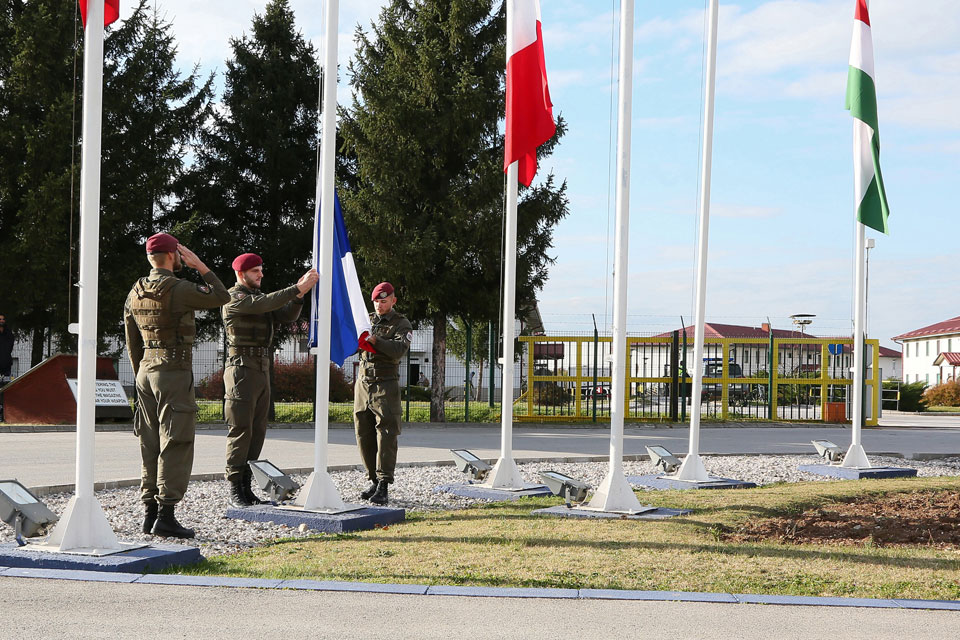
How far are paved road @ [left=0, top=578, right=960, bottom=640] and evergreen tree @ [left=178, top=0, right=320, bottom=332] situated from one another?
891 inches

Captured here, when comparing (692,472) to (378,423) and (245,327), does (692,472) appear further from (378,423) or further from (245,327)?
(245,327)

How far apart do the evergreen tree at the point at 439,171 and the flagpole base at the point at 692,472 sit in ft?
39.5

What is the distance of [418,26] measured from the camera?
23812mm

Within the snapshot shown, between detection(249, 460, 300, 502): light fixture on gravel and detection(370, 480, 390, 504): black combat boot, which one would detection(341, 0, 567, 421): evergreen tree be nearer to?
detection(370, 480, 390, 504): black combat boot

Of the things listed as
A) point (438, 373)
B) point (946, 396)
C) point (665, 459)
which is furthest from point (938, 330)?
point (665, 459)

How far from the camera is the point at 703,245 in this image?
10.9 metres

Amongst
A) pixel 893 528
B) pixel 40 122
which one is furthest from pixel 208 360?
pixel 893 528

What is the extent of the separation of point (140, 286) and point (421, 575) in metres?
3.19

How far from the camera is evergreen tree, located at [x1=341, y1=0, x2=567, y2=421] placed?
22703 mm

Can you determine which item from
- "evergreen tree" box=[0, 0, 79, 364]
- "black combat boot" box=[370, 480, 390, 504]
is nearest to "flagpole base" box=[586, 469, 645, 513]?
"black combat boot" box=[370, 480, 390, 504]

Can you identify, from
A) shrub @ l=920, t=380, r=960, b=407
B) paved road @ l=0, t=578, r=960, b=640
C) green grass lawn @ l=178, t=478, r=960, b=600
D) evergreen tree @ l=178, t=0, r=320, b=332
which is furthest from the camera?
shrub @ l=920, t=380, r=960, b=407

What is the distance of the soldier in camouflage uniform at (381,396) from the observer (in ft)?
30.3

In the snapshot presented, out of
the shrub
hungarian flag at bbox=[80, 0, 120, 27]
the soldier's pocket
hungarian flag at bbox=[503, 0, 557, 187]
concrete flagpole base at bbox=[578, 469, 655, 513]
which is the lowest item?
the shrub

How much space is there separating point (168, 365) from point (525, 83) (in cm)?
471
